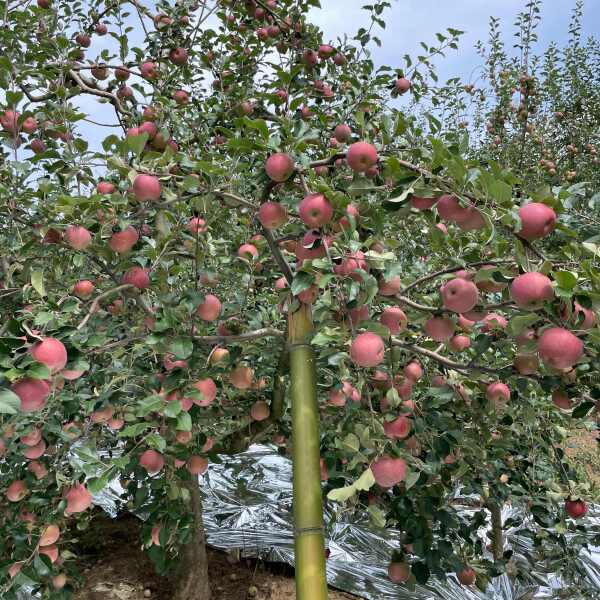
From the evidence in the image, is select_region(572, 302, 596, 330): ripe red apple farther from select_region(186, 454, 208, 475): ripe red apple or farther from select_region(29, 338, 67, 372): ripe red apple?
select_region(186, 454, 208, 475): ripe red apple

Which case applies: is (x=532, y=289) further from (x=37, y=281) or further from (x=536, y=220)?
(x=37, y=281)

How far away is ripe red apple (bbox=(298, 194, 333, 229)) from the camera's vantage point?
1148 mm

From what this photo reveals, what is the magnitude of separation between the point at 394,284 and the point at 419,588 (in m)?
2.49

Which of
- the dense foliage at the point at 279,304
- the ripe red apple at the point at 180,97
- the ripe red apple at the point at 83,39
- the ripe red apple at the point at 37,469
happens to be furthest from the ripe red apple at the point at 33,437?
the ripe red apple at the point at 83,39

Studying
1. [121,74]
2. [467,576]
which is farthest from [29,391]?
[121,74]

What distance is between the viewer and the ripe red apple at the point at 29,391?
1013 millimetres

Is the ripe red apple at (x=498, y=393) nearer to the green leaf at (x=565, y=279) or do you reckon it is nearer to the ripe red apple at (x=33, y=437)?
the green leaf at (x=565, y=279)

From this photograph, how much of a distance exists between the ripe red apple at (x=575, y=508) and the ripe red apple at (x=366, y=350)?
1.40 m

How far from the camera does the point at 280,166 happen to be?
1194 millimetres

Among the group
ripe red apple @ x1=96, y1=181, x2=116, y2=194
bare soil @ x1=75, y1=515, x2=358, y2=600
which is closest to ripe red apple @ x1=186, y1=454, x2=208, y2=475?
ripe red apple @ x1=96, y1=181, x2=116, y2=194

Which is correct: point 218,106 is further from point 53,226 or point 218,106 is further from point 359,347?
point 359,347

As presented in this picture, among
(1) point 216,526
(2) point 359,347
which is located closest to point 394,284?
(2) point 359,347

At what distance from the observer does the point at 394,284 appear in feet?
4.26

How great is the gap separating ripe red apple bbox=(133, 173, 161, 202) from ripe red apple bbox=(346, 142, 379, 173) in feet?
1.51
